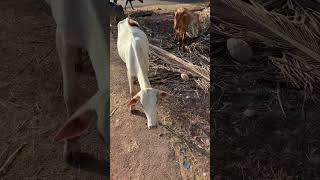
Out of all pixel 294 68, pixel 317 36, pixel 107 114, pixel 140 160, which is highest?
pixel 107 114

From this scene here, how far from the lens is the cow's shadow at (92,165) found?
4266 millimetres

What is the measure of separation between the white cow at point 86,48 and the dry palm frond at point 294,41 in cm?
261

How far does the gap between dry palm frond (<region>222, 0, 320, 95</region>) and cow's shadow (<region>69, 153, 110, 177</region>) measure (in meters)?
2.38

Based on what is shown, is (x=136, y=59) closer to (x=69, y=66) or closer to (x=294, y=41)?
(x=69, y=66)

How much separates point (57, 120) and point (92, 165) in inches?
33.3

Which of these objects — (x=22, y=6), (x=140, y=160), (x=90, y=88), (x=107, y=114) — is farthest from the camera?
(x=22, y=6)

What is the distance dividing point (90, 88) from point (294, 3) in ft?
10.5

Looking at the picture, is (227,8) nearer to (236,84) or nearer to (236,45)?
(236,45)

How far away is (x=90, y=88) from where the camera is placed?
4.43 m

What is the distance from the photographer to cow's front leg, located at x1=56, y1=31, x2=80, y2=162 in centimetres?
389

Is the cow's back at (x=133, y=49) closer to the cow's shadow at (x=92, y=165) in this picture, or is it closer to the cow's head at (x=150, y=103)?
the cow's head at (x=150, y=103)

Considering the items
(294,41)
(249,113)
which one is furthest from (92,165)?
(294,41)

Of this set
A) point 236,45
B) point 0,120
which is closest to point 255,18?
point 236,45

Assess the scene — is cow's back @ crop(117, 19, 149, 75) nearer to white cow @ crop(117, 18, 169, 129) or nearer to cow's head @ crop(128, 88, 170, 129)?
white cow @ crop(117, 18, 169, 129)
